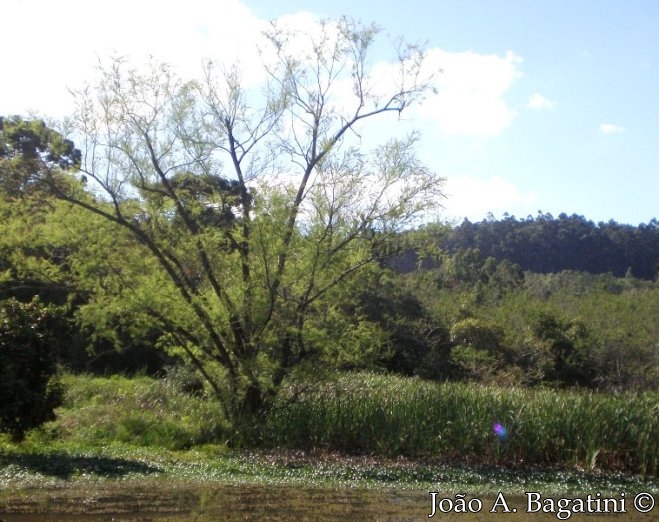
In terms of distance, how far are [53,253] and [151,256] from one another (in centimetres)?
305

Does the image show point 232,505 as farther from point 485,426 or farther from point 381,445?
point 485,426

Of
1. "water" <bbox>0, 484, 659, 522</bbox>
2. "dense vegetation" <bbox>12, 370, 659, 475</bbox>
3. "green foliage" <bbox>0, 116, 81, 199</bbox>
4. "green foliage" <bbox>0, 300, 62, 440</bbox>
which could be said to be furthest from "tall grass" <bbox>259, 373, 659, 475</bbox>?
"green foliage" <bbox>0, 116, 81, 199</bbox>

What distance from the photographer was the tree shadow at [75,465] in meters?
12.4

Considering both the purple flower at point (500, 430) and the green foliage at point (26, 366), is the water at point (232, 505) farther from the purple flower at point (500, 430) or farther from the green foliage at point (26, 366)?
the purple flower at point (500, 430)

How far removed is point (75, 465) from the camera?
505 inches

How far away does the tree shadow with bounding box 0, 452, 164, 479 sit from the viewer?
1238 cm

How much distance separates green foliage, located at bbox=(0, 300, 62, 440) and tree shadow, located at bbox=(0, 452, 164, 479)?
72cm

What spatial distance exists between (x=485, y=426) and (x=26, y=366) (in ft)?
28.8

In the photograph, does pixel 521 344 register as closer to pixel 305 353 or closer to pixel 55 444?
pixel 305 353

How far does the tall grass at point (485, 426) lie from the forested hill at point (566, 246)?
55383 millimetres

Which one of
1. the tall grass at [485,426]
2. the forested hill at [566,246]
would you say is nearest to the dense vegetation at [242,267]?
the tall grass at [485,426]

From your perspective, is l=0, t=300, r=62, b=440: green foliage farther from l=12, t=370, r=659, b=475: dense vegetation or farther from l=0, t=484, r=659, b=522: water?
l=0, t=484, r=659, b=522: water

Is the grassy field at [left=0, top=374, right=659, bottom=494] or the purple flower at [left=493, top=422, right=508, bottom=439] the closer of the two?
the grassy field at [left=0, top=374, right=659, bottom=494]

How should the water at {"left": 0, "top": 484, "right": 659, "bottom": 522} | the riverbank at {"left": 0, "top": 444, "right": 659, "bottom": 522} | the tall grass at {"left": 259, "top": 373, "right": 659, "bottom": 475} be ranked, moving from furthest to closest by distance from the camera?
1. the tall grass at {"left": 259, "top": 373, "right": 659, "bottom": 475}
2. the riverbank at {"left": 0, "top": 444, "right": 659, "bottom": 522}
3. the water at {"left": 0, "top": 484, "right": 659, "bottom": 522}
